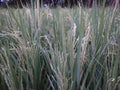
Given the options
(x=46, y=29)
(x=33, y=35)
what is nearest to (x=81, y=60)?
(x=33, y=35)

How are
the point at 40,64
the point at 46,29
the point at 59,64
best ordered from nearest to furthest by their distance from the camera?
1. the point at 59,64
2. the point at 40,64
3. the point at 46,29

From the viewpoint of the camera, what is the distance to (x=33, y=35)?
3.67ft

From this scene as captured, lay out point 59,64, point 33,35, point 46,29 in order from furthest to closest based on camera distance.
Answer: point 46,29, point 33,35, point 59,64

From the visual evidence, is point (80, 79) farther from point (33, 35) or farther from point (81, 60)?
point (33, 35)

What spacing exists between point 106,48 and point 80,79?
202 millimetres

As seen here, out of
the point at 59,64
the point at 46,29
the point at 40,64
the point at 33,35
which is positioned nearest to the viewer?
the point at 59,64

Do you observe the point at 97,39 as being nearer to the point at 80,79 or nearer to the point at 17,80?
the point at 80,79

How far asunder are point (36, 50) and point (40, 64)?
2.0 inches

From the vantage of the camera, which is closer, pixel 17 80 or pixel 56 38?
pixel 17 80

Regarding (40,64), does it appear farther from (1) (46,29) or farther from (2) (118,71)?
(1) (46,29)

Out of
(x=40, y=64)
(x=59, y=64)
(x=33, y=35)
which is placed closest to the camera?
(x=59, y=64)

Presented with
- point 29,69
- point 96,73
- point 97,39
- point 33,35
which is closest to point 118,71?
point 96,73

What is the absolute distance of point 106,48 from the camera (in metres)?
0.93

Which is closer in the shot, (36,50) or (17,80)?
(17,80)
